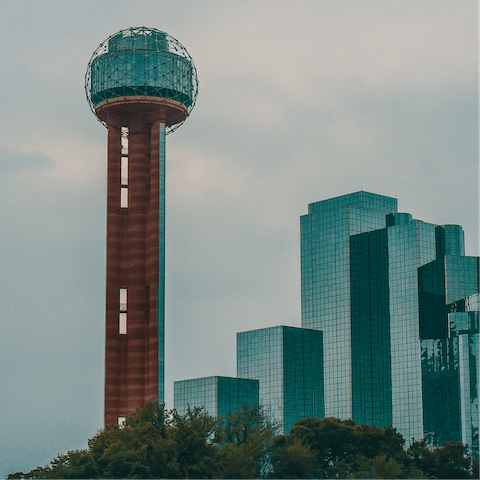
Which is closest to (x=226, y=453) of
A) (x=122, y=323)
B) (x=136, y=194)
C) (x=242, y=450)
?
(x=242, y=450)

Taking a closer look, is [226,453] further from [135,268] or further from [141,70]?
[141,70]

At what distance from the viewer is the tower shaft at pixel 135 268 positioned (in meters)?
160

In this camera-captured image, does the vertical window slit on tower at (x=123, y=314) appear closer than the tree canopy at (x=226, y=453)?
No

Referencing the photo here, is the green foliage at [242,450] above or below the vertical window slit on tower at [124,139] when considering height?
below

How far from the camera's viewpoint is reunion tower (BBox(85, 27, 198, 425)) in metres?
161

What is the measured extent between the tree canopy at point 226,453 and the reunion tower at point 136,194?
30.5 m

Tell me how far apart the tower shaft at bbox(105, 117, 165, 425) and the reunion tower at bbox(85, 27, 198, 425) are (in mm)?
175

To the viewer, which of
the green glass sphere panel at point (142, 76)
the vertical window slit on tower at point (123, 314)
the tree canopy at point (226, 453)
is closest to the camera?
the tree canopy at point (226, 453)

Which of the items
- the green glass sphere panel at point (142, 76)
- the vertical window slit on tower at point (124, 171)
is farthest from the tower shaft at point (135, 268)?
the green glass sphere panel at point (142, 76)

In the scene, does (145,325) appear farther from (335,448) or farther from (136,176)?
(335,448)

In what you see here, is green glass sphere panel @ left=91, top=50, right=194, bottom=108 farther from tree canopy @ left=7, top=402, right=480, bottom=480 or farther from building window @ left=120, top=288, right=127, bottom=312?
tree canopy @ left=7, top=402, right=480, bottom=480

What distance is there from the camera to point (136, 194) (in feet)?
545

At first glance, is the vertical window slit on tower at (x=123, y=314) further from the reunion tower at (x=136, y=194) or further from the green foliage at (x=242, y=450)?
the green foliage at (x=242, y=450)

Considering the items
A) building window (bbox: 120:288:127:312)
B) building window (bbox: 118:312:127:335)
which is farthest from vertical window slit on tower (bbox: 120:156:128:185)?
building window (bbox: 118:312:127:335)
